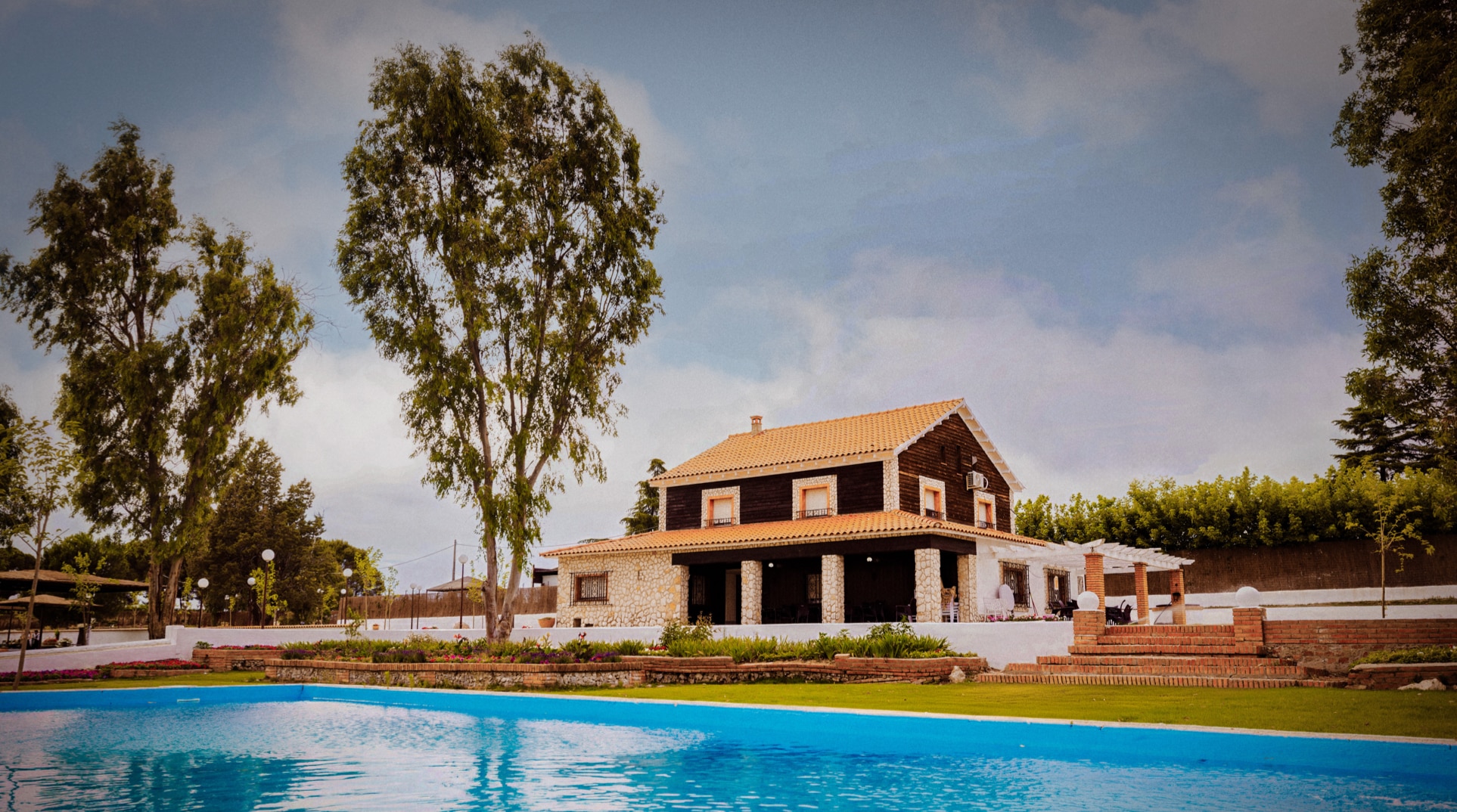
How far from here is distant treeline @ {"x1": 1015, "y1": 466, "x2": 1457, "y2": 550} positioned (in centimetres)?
2828

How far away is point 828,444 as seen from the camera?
100 ft

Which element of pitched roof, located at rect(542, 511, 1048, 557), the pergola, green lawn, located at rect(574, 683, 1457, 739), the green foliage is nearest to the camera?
green lawn, located at rect(574, 683, 1457, 739)

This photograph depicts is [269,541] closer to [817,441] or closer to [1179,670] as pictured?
[817,441]

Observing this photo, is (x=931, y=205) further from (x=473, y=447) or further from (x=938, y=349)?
(x=473, y=447)

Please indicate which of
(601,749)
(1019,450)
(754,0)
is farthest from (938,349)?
(601,749)

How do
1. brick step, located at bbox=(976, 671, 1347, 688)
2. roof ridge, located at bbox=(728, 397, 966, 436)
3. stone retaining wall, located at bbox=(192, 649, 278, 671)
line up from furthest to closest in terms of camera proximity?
roof ridge, located at bbox=(728, 397, 966, 436) < stone retaining wall, located at bbox=(192, 649, 278, 671) < brick step, located at bbox=(976, 671, 1347, 688)

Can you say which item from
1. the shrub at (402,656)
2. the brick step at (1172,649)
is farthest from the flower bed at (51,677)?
the brick step at (1172,649)

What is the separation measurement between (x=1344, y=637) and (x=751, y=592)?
644 inches

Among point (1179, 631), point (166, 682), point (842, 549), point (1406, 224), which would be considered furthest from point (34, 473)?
point (1406, 224)

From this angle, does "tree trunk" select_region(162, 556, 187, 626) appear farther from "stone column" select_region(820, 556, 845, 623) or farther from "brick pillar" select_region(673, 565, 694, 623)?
"stone column" select_region(820, 556, 845, 623)

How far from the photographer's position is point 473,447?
2134 centimetres

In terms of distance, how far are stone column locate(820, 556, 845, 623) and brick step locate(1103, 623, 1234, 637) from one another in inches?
358

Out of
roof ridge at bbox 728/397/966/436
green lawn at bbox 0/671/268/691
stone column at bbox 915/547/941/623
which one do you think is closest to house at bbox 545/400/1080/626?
stone column at bbox 915/547/941/623

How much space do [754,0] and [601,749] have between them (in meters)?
20.6
